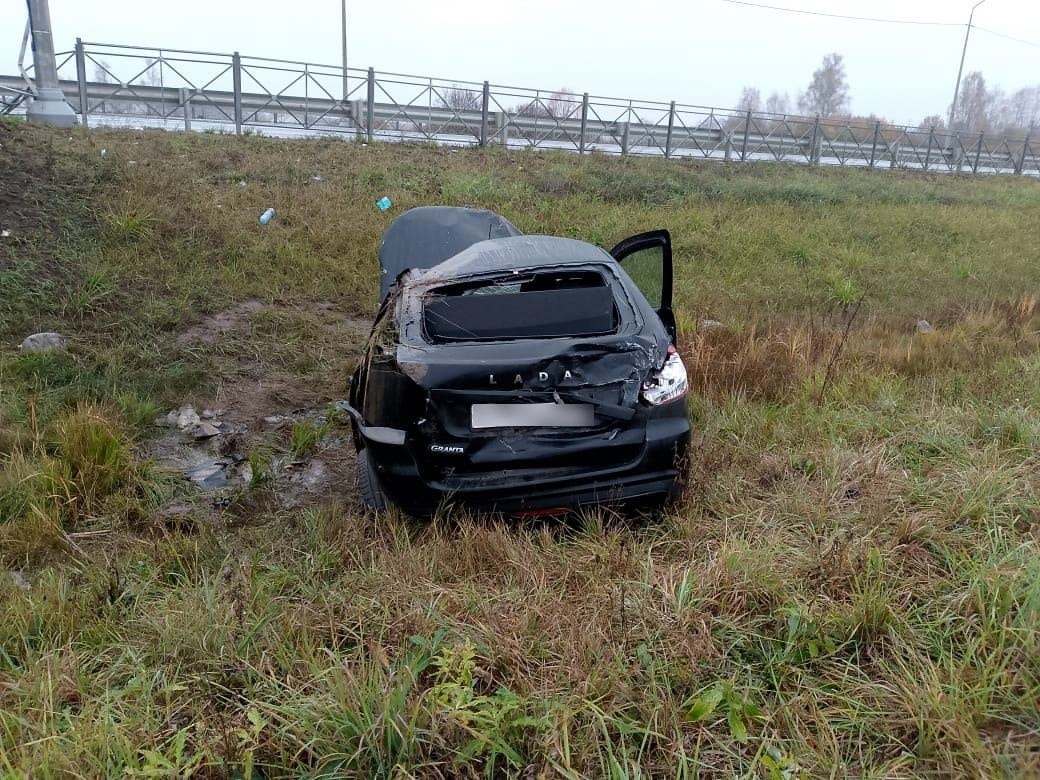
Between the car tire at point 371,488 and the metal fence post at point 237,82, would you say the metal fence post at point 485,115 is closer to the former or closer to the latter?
the metal fence post at point 237,82

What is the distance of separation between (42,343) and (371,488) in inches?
137

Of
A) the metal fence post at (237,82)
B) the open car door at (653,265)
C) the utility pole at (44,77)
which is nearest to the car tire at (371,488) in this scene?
the open car door at (653,265)

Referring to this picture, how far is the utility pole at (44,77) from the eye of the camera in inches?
348

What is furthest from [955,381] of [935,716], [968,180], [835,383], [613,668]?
[968,180]

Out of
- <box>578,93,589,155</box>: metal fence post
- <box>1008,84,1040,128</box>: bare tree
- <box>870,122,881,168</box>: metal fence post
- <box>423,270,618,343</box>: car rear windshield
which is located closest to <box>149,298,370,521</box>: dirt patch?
<box>423,270,618,343</box>: car rear windshield

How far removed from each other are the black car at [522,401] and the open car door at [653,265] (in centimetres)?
68

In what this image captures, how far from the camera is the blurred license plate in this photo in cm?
260

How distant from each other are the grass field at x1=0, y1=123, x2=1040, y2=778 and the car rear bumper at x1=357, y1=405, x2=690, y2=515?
13 centimetres

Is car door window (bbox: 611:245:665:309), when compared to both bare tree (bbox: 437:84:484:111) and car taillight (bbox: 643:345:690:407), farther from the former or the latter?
bare tree (bbox: 437:84:484:111)

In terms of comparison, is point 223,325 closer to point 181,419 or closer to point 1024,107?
point 181,419

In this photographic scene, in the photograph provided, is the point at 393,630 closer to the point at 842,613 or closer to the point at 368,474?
the point at 368,474

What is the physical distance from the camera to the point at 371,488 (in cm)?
310

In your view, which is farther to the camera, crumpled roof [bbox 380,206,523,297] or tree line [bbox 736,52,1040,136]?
tree line [bbox 736,52,1040,136]

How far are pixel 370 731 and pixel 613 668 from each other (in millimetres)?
682
